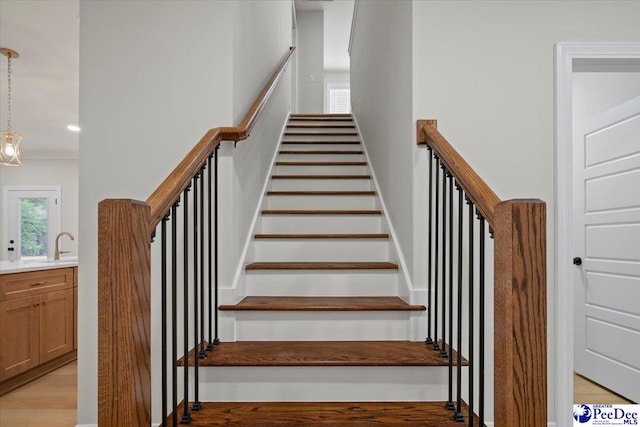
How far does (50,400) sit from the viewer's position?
3061 mm

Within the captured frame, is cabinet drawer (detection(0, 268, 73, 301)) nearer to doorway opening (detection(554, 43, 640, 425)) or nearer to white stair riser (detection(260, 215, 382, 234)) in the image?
white stair riser (detection(260, 215, 382, 234))

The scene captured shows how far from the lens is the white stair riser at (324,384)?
178cm

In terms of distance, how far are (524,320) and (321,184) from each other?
8.02 feet

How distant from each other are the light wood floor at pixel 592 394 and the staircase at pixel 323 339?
166 centimetres

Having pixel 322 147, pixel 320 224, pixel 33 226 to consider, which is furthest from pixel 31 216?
pixel 320 224

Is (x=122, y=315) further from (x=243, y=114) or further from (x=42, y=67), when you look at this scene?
(x=42, y=67)

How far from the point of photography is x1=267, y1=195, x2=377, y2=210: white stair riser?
10.5ft

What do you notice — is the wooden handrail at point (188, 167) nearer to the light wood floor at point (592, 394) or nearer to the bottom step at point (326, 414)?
the bottom step at point (326, 414)

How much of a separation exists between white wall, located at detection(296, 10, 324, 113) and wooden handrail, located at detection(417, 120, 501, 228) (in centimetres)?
552

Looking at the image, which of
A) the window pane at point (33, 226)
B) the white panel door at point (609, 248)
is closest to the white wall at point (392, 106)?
the white panel door at point (609, 248)

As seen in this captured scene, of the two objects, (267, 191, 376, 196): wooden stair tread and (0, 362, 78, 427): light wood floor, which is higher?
(267, 191, 376, 196): wooden stair tread

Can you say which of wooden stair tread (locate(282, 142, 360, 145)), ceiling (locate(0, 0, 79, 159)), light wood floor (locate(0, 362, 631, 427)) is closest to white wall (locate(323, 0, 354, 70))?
wooden stair tread (locate(282, 142, 360, 145))

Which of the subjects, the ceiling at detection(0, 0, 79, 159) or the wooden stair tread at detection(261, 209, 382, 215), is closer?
the wooden stair tread at detection(261, 209, 382, 215)
